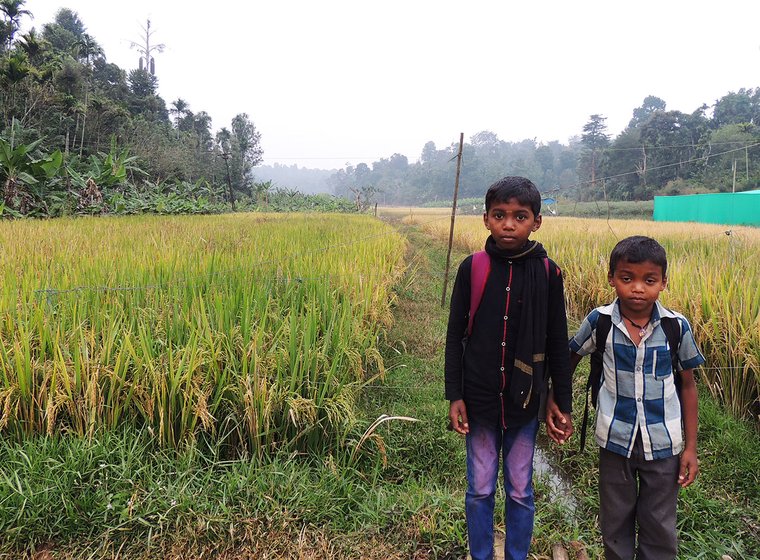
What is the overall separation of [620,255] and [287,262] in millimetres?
2899

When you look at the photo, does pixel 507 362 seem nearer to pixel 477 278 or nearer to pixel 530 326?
pixel 530 326

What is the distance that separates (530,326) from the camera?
4.83 feet

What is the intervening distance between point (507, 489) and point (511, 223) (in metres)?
0.91

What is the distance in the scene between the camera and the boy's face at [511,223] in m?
1.45

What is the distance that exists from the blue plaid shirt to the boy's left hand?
0.03 metres

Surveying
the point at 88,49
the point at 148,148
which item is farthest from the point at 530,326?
the point at 88,49

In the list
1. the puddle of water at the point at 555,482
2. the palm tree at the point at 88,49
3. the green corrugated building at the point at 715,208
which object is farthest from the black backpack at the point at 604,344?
the palm tree at the point at 88,49

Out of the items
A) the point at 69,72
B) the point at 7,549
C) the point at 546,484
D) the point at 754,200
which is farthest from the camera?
the point at 69,72

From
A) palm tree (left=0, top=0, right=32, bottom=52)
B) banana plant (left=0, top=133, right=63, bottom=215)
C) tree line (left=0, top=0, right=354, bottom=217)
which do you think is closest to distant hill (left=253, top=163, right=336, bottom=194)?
tree line (left=0, top=0, right=354, bottom=217)

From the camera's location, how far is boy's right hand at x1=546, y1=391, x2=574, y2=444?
1519 mm

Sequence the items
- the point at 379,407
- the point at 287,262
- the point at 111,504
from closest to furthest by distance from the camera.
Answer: the point at 111,504 < the point at 379,407 < the point at 287,262

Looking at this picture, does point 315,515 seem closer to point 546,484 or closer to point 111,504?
point 111,504

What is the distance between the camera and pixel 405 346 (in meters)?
4.00

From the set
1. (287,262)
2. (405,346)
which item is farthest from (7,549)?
(405,346)
